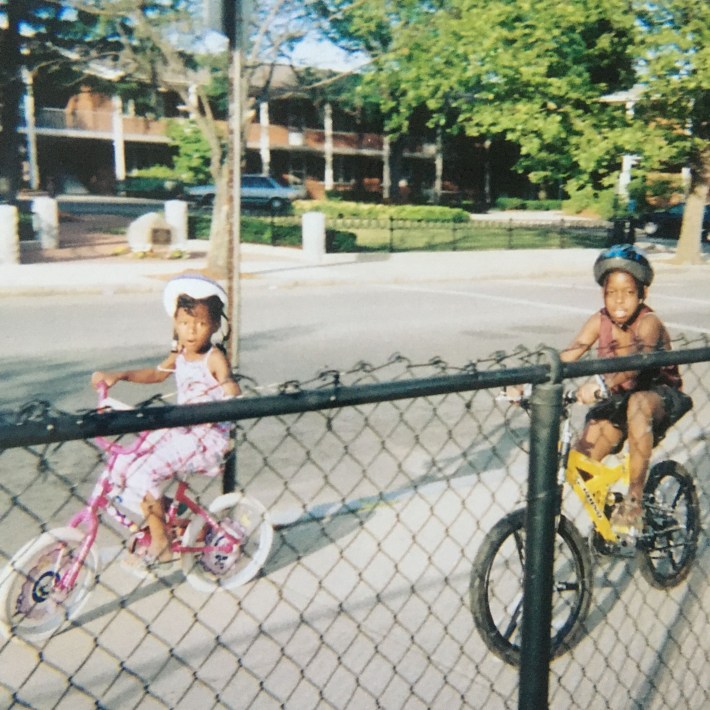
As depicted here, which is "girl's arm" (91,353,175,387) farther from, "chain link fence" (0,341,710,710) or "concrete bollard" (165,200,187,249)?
"concrete bollard" (165,200,187,249)

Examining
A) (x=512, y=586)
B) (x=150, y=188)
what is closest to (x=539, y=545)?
(x=512, y=586)

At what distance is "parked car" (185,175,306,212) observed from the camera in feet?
143

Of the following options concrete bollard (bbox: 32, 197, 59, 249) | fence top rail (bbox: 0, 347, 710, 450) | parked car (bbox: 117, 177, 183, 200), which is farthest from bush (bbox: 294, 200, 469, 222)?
fence top rail (bbox: 0, 347, 710, 450)

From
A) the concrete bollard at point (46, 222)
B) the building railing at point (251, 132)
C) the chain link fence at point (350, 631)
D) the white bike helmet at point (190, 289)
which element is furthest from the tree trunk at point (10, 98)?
the white bike helmet at point (190, 289)

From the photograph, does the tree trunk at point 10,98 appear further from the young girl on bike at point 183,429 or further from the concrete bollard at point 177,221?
the young girl on bike at point 183,429

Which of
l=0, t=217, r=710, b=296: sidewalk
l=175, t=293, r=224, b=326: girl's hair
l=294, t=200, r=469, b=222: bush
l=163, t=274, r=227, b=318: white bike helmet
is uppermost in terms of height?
l=163, t=274, r=227, b=318: white bike helmet

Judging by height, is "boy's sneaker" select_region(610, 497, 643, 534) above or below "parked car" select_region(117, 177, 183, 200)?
below

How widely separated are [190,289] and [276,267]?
1570cm

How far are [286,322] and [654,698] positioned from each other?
31.3 ft

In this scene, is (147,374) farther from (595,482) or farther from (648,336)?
(648,336)

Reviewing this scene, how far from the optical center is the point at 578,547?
11.7ft

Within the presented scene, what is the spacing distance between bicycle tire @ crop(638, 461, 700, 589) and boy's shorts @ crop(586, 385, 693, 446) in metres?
0.23

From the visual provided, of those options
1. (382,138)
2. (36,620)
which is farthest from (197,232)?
(382,138)

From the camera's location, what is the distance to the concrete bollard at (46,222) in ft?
71.0
